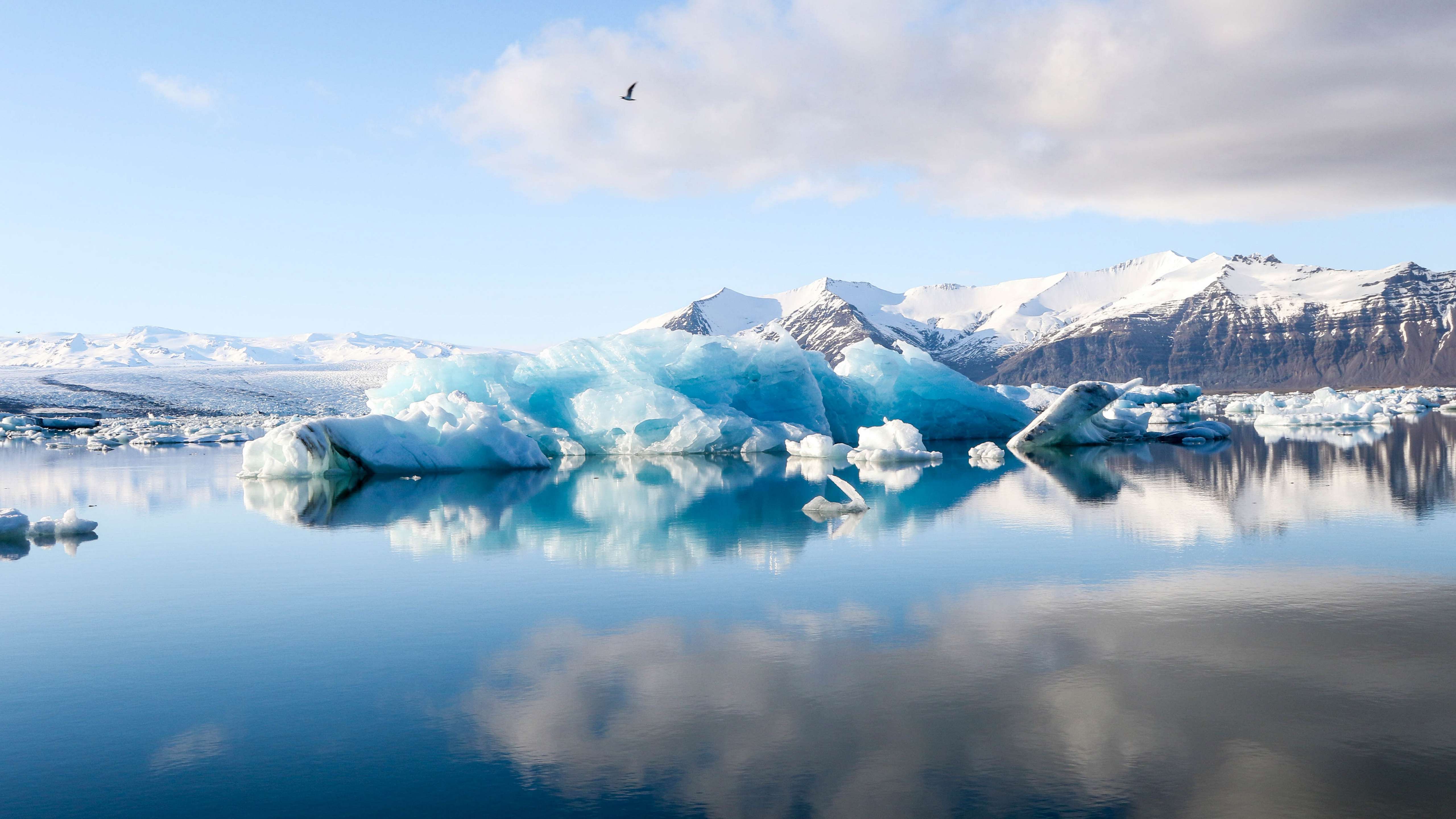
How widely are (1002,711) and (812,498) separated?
1120cm

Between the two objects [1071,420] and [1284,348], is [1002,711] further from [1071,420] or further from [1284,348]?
[1284,348]

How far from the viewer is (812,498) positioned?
16.5m

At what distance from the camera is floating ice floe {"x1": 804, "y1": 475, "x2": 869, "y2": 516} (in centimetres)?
1395

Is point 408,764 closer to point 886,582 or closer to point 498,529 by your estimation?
point 886,582

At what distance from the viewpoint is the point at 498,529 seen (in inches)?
508

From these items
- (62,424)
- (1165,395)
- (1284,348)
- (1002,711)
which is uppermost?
(1284,348)

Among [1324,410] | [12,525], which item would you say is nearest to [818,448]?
[12,525]

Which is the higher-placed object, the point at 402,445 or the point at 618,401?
the point at 618,401

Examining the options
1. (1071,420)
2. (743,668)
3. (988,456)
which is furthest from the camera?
(1071,420)

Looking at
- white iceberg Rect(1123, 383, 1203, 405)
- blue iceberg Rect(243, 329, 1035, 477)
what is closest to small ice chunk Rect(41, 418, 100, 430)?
blue iceberg Rect(243, 329, 1035, 477)

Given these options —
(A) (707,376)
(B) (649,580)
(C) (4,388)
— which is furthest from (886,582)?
(C) (4,388)

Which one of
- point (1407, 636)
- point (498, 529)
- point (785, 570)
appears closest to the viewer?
point (1407, 636)

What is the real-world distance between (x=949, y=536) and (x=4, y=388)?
8137cm

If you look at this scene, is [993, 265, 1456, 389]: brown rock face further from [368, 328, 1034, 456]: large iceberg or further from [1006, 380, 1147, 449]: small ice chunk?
[368, 328, 1034, 456]: large iceberg
